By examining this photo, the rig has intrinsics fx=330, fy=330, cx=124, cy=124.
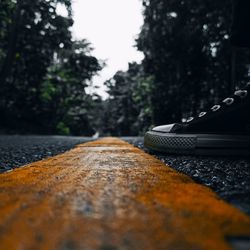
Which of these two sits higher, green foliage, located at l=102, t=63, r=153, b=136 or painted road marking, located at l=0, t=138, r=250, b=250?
green foliage, located at l=102, t=63, r=153, b=136

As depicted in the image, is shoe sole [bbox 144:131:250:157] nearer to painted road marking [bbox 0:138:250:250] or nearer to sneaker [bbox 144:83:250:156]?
sneaker [bbox 144:83:250:156]

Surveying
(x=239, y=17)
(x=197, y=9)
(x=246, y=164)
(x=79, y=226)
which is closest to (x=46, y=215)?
(x=79, y=226)

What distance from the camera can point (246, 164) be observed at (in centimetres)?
212

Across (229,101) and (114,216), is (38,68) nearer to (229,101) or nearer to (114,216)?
(229,101)

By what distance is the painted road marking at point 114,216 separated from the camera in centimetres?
66

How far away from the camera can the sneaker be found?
2.56 m

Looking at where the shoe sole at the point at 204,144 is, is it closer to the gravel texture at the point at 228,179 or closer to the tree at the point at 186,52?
the gravel texture at the point at 228,179

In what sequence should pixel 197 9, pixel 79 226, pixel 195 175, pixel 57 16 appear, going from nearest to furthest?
pixel 79 226, pixel 195 175, pixel 197 9, pixel 57 16

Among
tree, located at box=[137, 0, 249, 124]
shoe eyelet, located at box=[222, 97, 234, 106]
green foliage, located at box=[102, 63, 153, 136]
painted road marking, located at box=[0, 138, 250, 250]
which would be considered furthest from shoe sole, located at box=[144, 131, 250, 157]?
green foliage, located at box=[102, 63, 153, 136]

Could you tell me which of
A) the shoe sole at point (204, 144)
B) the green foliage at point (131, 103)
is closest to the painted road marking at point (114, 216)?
the shoe sole at point (204, 144)

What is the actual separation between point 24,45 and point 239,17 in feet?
61.5

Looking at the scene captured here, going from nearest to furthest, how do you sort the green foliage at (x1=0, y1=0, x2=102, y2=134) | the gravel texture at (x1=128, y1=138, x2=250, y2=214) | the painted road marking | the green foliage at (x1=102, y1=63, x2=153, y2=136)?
the painted road marking < the gravel texture at (x1=128, y1=138, x2=250, y2=214) < the green foliage at (x1=0, y1=0, x2=102, y2=134) < the green foliage at (x1=102, y1=63, x2=153, y2=136)

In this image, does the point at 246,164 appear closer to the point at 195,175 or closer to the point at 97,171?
the point at 195,175

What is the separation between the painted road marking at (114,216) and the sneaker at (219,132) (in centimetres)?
135
